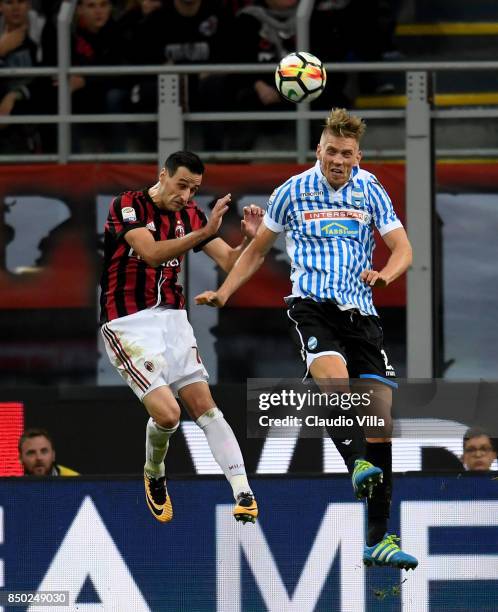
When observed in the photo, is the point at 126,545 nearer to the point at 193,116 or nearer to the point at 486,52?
the point at 193,116

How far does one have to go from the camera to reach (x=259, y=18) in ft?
42.8

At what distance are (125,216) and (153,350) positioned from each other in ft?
2.73

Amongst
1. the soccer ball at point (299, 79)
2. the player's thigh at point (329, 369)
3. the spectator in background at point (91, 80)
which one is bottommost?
the player's thigh at point (329, 369)

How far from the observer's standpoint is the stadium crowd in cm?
1253

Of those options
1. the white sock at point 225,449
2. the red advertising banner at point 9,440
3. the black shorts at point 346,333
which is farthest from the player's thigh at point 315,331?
the red advertising banner at point 9,440

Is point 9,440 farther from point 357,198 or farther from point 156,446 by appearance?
point 357,198

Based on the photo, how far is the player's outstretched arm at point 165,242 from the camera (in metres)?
9.05

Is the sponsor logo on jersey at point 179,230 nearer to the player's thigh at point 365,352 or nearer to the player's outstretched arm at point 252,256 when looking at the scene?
the player's outstretched arm at point 252,256

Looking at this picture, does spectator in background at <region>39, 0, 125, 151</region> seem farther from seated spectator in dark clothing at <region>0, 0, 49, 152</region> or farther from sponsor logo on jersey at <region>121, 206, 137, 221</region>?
sponsor logo on jersey at <region>121, 206, 137, 221</region>

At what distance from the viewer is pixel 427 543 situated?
10109mm

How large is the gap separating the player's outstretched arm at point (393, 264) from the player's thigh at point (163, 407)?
1.50 metres

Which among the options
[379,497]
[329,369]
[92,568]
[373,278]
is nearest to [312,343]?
[329,369]

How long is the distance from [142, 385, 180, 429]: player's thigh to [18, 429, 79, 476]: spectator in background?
172cm

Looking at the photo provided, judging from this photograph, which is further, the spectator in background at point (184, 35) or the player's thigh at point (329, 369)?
the spectator in background at point (184, 35)
